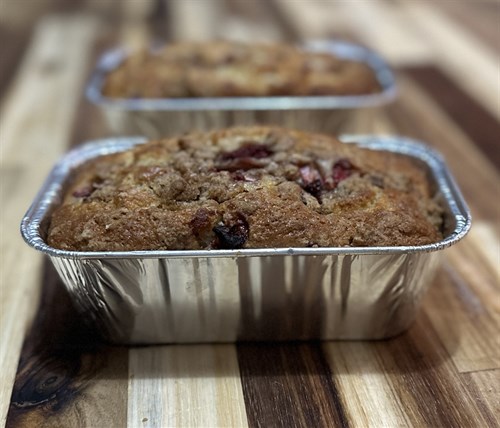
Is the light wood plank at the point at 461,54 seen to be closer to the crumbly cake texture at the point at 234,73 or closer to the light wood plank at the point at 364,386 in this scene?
the crumbly cake texture at the point at 234,73

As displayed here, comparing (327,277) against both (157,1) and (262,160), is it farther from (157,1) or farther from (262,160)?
(157,1)

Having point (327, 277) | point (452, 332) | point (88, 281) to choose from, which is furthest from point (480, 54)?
point (88, 281)

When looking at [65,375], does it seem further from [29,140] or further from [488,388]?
[29,140]

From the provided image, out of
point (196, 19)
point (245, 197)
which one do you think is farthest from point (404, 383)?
point (196, 19)

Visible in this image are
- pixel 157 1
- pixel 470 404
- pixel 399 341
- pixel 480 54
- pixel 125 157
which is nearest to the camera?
pixel 470 404

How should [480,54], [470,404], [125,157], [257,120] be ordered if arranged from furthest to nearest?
[480,54] → [257,120] → [125,157] → [470,404]

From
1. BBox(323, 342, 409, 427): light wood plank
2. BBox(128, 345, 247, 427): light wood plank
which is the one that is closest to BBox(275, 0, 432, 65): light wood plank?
BBox(323, 342, 409, 427): light wood plank

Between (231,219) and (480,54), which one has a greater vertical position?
(231,219)

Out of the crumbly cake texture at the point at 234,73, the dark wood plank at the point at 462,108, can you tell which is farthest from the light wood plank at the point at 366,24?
the crumbly cake texture at the point at 234,73
